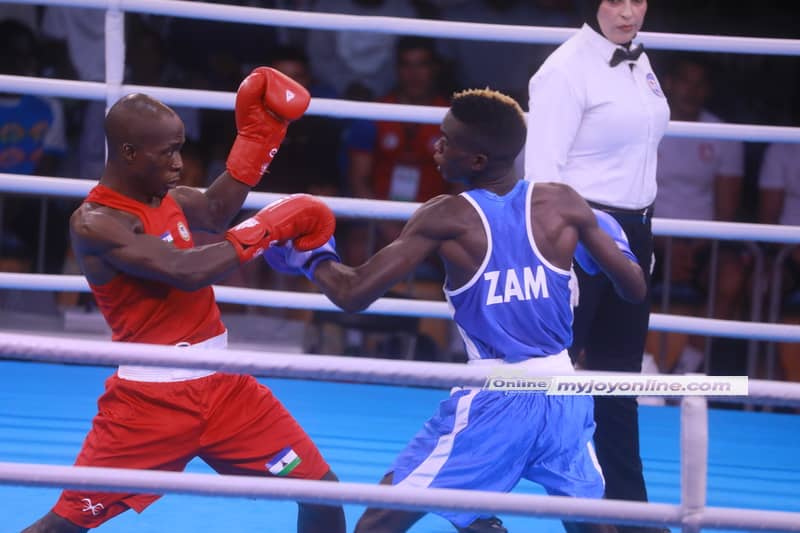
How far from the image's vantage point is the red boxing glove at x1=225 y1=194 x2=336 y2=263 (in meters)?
2.44

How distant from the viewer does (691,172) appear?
213 inches

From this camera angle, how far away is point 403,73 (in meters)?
5.57

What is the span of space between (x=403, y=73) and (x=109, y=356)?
154 inches

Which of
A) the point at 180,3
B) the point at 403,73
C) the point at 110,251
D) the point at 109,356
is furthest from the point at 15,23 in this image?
the point at 109,356

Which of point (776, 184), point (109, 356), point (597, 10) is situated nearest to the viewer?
point (109, 356)

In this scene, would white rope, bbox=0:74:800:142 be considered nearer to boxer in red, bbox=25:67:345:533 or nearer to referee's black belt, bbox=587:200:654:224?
referee's black belt, bbox=587:200:654:224

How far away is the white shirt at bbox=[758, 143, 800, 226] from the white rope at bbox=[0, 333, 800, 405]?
3.73m

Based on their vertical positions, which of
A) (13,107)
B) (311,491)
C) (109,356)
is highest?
(13,107)

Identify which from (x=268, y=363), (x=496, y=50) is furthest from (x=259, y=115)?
(x=496, y=50)

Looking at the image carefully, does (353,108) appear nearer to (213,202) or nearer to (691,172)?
(213,202)

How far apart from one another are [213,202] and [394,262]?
0.57 m

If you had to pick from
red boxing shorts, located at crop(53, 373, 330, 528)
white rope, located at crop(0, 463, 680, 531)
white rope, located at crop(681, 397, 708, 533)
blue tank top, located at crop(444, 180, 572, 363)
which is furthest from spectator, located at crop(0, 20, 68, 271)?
white rope, located at crop(681, 397, 708, 533)

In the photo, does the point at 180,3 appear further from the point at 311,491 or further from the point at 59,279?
the point at 311,491

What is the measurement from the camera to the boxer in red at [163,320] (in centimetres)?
243
